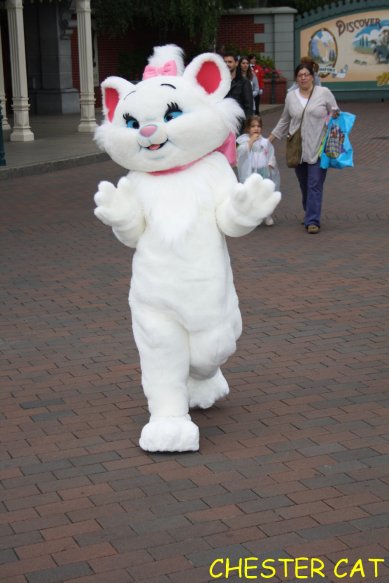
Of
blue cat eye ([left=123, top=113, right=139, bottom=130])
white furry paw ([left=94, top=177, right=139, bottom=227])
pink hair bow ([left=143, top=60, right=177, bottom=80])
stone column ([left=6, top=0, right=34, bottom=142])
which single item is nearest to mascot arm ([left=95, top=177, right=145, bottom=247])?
white furry paw ([left=94, top=177, right=139, bottom=227])

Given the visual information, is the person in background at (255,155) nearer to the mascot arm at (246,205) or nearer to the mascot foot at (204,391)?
the mascot foot at (204,391)

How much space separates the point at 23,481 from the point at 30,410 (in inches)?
39.4

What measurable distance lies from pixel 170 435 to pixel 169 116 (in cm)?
165

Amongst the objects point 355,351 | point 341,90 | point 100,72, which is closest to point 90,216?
point 355,351

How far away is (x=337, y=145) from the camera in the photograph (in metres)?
10.5

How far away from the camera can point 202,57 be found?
17.3ft

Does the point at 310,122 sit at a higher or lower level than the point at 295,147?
higher

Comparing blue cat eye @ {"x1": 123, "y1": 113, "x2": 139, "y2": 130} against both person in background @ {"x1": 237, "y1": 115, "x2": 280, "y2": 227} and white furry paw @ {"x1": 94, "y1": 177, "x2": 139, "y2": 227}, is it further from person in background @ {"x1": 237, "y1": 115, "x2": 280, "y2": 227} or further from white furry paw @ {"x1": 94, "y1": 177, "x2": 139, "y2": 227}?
person in background @ {"x1": 237, "y1": 115, "x2": 280, "y2": 227}

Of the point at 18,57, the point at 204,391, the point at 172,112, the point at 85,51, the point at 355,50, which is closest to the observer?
the point at 172,112

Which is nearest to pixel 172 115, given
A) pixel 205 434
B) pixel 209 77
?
pixel 209 77

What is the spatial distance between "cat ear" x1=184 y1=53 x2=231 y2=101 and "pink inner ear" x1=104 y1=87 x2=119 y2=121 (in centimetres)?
41

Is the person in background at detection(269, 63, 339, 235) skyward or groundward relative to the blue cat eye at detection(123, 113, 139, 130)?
groundward

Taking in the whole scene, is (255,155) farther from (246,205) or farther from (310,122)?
(246,205)

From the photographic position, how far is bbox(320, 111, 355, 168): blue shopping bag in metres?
10.5
